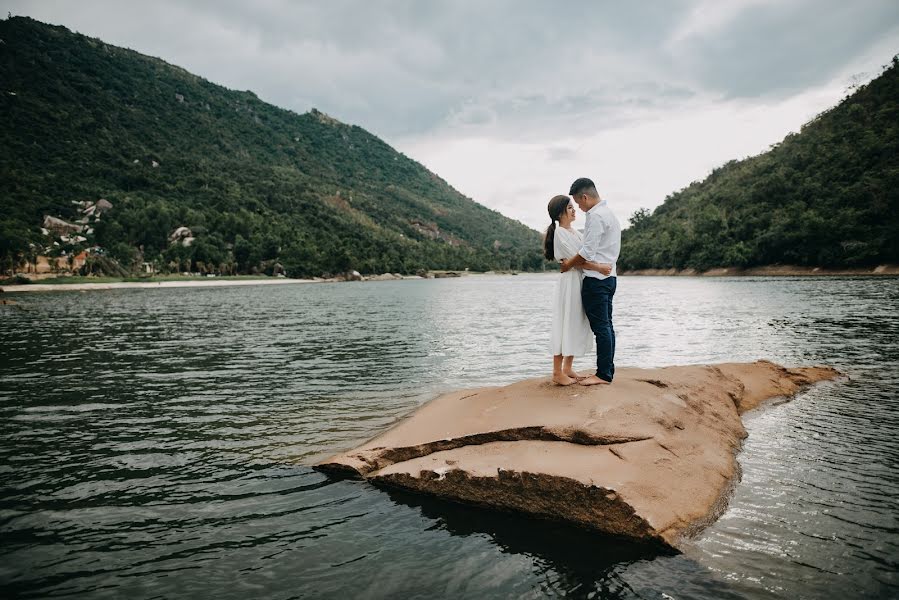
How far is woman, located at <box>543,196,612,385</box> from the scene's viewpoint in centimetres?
725

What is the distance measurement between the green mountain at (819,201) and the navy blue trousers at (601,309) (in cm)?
8393

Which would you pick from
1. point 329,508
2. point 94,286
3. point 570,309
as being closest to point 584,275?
point 570,309

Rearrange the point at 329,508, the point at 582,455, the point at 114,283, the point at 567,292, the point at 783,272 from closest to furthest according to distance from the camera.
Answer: the point at 582,455
the point at 329,508
the point at 567,292
the point at 783,272
the point at 114,283

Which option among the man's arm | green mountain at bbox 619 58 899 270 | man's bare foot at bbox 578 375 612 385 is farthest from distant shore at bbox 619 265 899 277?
the man's arm

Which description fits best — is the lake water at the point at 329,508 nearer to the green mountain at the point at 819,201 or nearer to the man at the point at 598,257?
the man at the point at 598,257

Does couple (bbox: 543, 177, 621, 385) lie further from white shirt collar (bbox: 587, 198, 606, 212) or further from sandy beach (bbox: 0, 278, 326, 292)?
sandy beach (bbox: 0, 278, 326, 292)

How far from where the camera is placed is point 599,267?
6.91 m

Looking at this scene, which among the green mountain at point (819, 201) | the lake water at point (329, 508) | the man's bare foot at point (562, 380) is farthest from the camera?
the green mountain at point (819, 201)

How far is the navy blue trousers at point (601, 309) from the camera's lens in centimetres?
709

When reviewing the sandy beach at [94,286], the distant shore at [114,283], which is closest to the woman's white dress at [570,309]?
the distant shore at [114,283]

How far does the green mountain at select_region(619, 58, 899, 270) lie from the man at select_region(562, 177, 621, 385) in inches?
3305

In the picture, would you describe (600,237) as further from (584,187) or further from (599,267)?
(584,187)

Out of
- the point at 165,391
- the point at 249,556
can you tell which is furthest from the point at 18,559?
the point at 165,391

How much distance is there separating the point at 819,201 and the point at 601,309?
102m
